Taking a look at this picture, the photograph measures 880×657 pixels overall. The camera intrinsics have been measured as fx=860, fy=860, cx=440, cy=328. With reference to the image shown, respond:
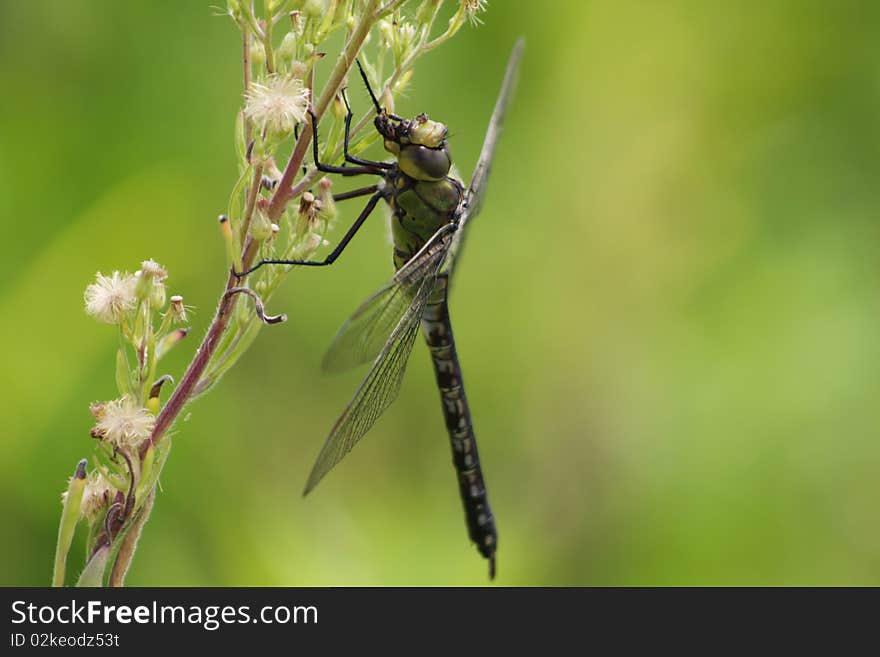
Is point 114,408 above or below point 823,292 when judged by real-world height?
below

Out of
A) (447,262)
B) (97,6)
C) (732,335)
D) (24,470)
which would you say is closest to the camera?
(447,262)

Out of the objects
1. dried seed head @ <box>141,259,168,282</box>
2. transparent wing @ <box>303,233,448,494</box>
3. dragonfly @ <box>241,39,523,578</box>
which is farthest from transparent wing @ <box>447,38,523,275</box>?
dried seed head @ <box>141,259,168,282</box>

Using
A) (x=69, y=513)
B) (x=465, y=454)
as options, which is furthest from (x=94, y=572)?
(x=465, y=454)

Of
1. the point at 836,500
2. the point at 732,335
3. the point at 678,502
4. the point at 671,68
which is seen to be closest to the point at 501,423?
the point at 678,502

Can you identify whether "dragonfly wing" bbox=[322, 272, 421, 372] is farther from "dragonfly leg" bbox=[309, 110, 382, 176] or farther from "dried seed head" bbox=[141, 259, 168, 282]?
"dried seed head" bbox=[141, 259, 168, 282]

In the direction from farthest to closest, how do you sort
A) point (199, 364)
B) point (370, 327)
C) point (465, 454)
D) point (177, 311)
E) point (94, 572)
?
1. point (465, 454)
2. point (370, 327)
3. point (177, 311)
4. point (199, 364)
5. point (94, 572)

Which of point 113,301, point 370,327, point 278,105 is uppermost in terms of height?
point 370,327

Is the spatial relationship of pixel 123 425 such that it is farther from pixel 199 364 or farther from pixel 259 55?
pixel 259 55

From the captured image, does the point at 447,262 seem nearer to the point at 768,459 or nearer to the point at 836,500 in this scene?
the point at 768,459
